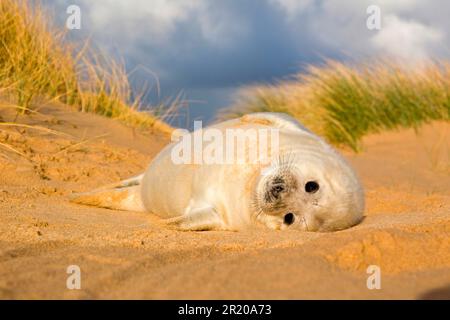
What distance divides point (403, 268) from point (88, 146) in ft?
16.3

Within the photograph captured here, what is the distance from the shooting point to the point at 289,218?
3.47 m

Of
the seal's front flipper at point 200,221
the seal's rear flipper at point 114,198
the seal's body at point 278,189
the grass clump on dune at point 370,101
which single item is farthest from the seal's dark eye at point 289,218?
the grass clump on dune at point 370,101

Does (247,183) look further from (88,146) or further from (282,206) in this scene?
(88,146)

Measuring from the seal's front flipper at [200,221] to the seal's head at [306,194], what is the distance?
0.30 m

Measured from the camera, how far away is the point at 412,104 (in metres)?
10.6

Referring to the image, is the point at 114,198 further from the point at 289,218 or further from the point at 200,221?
the point at 289,218

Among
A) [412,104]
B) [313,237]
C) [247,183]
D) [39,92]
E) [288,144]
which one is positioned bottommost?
[313,237]

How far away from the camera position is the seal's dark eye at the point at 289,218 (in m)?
3.45

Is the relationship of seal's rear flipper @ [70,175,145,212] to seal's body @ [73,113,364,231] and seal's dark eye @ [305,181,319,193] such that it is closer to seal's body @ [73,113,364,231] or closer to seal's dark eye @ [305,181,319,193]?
seal's body @ [73,113,364,231]

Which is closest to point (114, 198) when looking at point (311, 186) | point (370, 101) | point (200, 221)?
point (200, 221)

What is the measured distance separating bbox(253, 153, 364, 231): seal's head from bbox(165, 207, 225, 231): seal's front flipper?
30 centimetres

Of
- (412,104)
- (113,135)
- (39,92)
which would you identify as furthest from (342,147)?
(39,92)

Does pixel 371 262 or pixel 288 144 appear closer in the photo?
pixel 371 262

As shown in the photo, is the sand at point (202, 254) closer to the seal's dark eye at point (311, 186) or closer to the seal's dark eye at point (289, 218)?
the seal's dark eye at point (289, 218)
